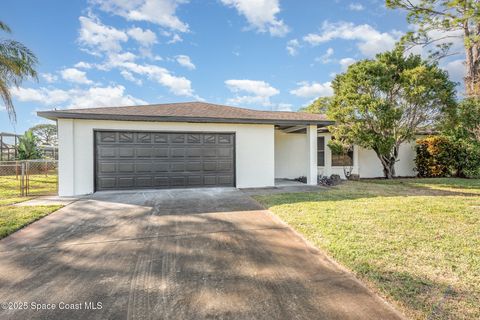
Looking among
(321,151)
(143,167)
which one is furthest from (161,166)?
(321,151)

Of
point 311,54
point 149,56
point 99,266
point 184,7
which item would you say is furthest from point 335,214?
point 149,56

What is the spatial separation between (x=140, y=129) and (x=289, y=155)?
7431 millimetres

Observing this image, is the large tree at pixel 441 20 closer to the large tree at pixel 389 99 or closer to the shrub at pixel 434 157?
the large tree at pixel 389 99

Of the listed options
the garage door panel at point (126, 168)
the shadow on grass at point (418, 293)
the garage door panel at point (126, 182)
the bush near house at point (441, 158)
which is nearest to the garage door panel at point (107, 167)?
the garage door panel at point (126, 168)

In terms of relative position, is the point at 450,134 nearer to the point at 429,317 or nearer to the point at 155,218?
the point at 429,317

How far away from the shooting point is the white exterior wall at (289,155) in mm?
12363

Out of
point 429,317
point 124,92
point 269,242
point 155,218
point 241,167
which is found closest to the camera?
point 429,317

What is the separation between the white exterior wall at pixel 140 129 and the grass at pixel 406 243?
2.57 m

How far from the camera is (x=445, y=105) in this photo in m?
10.6

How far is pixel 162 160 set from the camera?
875cm

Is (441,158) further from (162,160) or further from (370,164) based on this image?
(162,160)

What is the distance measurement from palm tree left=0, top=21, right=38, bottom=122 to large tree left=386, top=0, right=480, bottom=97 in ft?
33.4

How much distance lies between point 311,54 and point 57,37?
1316cm

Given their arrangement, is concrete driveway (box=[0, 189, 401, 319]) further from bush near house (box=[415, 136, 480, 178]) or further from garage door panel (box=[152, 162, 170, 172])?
bush near house (box=[415, 136, 480, 178])
